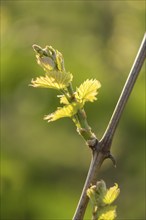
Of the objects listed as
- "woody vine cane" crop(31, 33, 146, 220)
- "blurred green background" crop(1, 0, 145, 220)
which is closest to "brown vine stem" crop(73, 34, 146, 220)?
"woody vine cane" crop(31, 33, 146, 220)

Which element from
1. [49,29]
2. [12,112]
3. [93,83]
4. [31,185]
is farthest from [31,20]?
[93,83]

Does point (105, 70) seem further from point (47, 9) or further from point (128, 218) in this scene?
point (128, 218)

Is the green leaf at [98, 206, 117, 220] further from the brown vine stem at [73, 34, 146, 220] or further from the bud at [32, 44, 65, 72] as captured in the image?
the bud at [32, 44, 65, 72]

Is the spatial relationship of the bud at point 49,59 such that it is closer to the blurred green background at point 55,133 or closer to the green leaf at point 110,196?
the green leaf at point 110,196

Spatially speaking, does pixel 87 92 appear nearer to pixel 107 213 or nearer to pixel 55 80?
pixel 55 80

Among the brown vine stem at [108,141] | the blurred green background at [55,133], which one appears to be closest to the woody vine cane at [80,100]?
the brown vine stem at [108,141]

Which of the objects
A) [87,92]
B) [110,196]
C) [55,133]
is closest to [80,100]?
[87,92]
